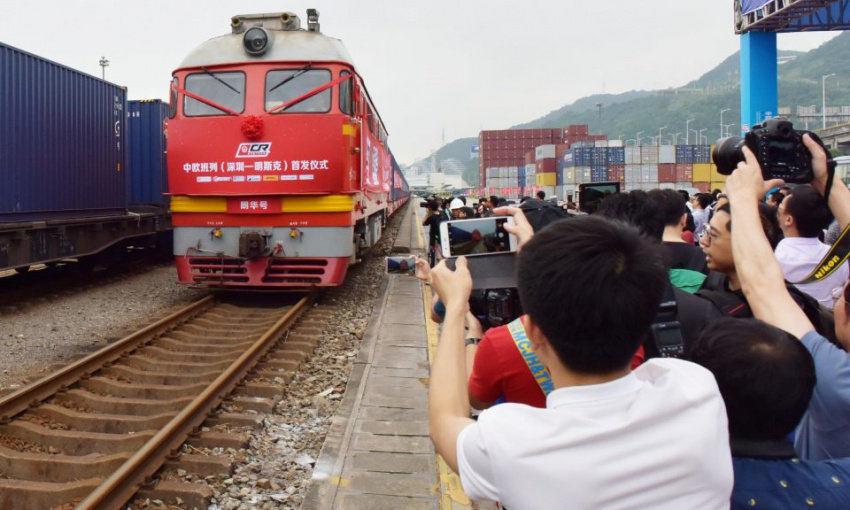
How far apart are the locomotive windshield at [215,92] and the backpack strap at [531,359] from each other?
285 inches

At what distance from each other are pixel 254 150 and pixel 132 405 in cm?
425

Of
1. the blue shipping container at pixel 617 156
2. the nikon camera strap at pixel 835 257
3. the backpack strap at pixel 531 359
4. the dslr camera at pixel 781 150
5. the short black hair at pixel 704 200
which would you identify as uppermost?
the blue shipping container at pixel 617 156

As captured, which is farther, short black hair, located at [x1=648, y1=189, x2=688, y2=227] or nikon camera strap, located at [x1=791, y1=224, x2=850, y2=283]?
short black hair, located at [x1=648, y1=189, x2=688, y2=227]

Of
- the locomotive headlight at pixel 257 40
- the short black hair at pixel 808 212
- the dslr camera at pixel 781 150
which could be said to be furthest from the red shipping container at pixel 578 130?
the dslr camera at pixel 781 150

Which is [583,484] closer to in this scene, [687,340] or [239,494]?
[687,340]

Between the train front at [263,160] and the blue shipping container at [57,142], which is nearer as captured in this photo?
the train front at [263,160]

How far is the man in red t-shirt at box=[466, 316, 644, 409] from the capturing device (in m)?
1.85

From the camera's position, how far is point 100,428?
14.1 ft

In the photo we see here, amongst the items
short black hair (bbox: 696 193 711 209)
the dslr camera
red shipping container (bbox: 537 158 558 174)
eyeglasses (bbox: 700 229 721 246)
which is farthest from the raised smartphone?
red shipping container (bbox: 537 158 558 174)

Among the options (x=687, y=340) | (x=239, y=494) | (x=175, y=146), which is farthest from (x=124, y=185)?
(x=687, y=340)

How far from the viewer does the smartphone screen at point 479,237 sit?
84.9 inches

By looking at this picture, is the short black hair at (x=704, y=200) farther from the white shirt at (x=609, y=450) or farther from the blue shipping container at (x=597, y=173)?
the blue shipping container at (x=597, y=173)

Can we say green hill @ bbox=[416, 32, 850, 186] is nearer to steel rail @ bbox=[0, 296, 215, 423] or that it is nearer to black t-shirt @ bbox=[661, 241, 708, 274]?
steel rail @ bbox=[0, 296, 215, 423]

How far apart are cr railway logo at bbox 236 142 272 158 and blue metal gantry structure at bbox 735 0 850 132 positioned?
14461mm
